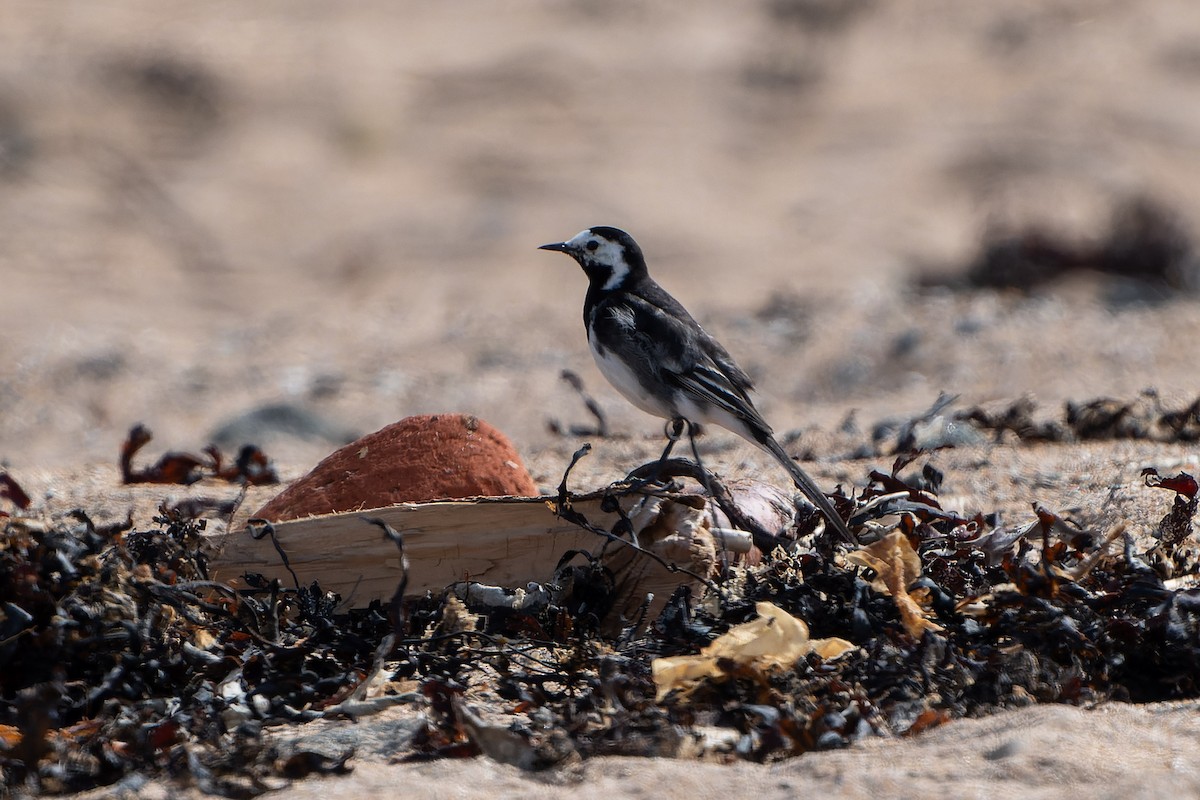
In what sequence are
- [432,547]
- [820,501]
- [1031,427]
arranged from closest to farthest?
[432,547]
[820,501]
[1031,427]

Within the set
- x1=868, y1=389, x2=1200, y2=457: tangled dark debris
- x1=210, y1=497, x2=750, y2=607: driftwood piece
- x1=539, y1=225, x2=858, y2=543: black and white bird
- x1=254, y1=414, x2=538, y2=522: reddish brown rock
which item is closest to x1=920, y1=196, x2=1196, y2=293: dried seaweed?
x1=868, y1=389, x2=1200, y2=457: tangled dark debris

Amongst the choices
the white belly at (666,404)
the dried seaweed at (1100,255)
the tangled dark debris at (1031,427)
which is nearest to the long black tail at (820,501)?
the white belly at (666,404)

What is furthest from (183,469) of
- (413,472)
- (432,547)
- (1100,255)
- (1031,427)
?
(1100,255)

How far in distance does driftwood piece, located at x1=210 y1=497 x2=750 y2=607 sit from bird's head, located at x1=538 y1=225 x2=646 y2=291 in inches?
71.7

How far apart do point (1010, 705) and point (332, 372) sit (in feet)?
22.2

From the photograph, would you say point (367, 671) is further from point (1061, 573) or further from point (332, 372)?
point (332, 372)

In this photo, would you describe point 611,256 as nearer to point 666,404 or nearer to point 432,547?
point 666,404

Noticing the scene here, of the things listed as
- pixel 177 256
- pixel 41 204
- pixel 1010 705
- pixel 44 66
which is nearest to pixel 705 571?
pixel 1010 705

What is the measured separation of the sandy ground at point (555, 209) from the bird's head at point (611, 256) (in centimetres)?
78

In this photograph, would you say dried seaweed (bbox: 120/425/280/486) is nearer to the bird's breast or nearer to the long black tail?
the bird's breast

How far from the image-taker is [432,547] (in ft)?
12.8

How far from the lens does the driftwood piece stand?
3891mm

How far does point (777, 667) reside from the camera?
3.34m

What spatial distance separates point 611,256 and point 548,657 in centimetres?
233
